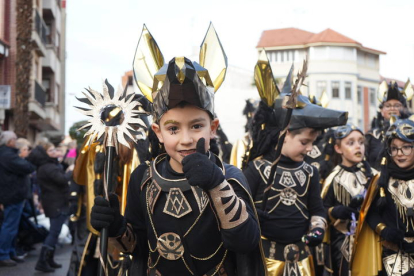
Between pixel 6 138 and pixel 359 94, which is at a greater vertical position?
pixel 359 94

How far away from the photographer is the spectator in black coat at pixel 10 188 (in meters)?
11.2

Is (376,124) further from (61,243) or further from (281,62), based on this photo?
(281,62)

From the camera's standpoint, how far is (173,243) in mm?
3838

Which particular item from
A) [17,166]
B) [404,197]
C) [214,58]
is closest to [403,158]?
[404,197]

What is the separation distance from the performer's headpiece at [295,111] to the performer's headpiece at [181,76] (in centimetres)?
177

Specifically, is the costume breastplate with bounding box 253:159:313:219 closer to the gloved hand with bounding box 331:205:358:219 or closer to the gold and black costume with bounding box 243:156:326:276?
the gold and black costume with bounding box 243:156:326:276

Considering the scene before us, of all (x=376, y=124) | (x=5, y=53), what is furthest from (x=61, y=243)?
(x=5, y=53)

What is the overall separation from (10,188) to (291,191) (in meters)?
6.07

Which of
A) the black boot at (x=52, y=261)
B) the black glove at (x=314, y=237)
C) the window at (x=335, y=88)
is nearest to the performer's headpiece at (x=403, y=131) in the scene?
the black glove at (x=314, y=237)

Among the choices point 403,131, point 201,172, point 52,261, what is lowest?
point 52,261

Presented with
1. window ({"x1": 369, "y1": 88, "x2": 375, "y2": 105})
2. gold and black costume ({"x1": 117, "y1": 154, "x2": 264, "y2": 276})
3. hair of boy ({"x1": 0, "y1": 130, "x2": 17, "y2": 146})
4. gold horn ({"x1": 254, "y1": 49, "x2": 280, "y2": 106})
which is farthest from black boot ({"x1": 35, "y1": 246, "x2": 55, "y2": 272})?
window ({"x1": 369, "y1": 88, "x2": 375, "y2": 105})

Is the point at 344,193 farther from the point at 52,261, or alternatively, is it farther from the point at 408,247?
the point at 52,261

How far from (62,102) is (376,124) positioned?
39679 mm

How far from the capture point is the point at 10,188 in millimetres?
11242
